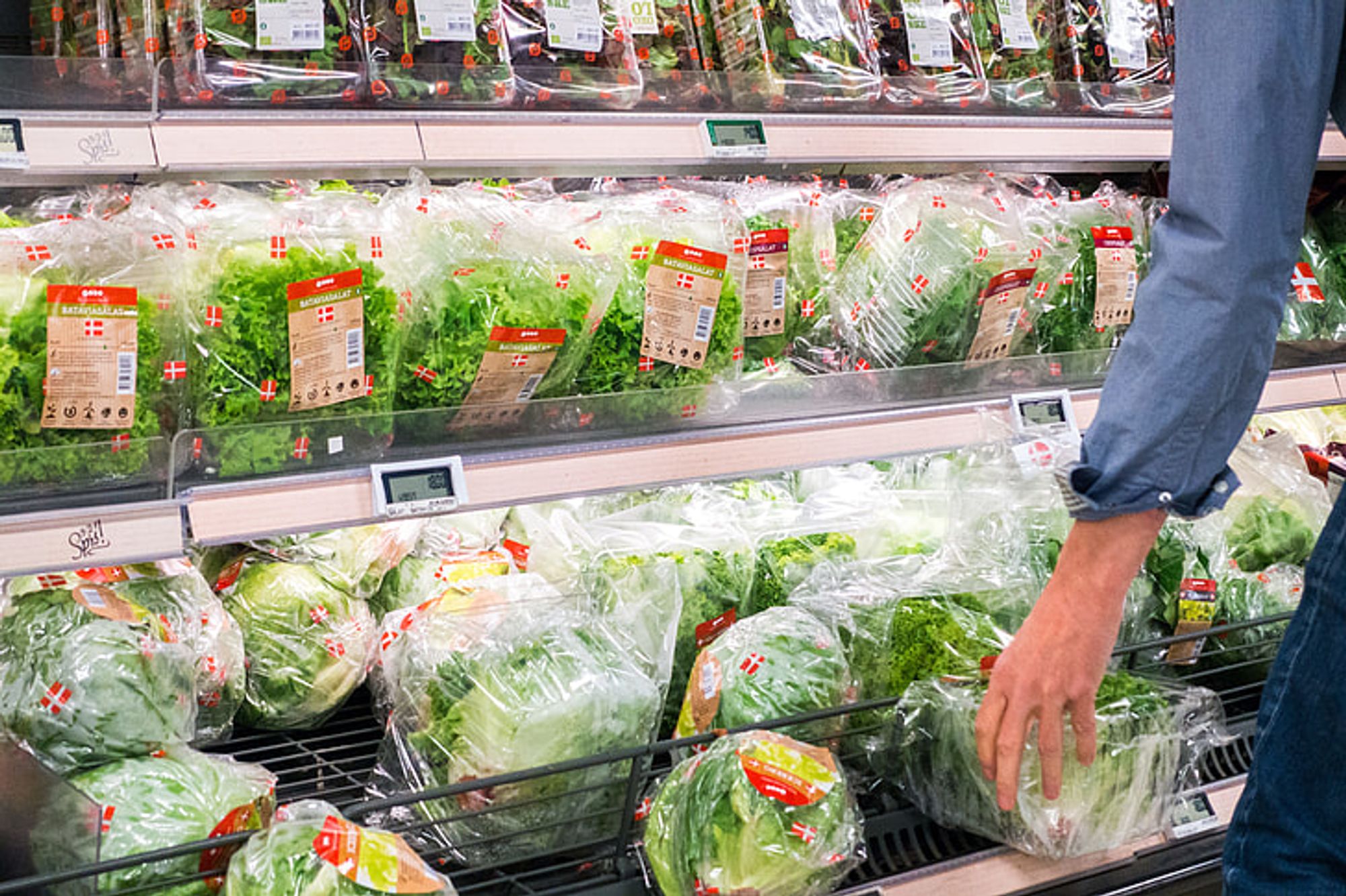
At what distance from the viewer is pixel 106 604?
154cm

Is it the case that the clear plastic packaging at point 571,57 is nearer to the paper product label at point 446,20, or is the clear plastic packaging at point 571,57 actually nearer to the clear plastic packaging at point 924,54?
the paper product label at point 446,20

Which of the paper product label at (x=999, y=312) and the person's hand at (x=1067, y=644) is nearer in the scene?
the person's hand at (x=1067, y=644)

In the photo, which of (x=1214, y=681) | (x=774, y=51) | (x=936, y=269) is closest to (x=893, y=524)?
(x=936, y=269)

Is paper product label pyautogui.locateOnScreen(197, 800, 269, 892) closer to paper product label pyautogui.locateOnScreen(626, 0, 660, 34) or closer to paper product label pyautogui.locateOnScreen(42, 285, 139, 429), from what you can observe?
paper product label pyautogui.locateOnScreen(42, 285, 139, 429)

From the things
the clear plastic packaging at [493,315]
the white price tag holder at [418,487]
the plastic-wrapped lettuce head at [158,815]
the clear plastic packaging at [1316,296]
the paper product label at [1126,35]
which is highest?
the paper product label at [1126,35]

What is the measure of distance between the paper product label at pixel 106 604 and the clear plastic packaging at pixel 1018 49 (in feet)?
5.14

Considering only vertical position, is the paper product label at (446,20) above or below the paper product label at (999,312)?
above

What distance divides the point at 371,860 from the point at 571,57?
1.13m

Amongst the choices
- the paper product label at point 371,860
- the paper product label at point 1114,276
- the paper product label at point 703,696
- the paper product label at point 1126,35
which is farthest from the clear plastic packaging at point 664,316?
the paper product label at point 1126,35

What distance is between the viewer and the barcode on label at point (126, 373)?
Result: 140 cm

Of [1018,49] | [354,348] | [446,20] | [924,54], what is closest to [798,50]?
[924,54]

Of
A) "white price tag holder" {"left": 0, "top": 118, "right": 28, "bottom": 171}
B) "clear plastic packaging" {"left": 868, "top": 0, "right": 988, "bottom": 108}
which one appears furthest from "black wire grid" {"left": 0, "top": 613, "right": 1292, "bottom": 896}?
"clear plastic packaging" {"left": 868, "top": 0, "right": 988, "bottom": 108}

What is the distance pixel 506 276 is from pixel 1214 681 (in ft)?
4.48

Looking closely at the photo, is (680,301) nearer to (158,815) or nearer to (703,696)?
(703,696)
